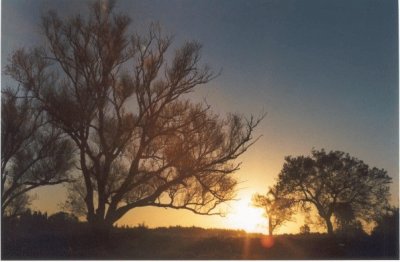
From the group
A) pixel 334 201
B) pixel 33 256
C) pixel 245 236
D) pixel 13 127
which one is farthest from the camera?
pixel 334 201

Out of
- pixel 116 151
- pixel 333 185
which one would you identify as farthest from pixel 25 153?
pixel 333 185

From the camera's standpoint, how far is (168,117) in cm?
1314

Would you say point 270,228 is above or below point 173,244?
above

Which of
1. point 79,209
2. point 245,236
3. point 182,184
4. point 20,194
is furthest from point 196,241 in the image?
point 20,194

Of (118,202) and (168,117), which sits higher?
(168,117)

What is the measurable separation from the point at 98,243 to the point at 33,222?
143 cm

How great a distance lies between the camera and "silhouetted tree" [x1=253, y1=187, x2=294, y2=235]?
12797mm

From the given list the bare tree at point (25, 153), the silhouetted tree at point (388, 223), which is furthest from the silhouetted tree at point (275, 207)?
the bare tree at point (25, 153)

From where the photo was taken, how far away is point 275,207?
13758mm

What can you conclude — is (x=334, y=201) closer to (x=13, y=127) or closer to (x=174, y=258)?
(x=174, y=258)

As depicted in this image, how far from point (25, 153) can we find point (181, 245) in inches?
166

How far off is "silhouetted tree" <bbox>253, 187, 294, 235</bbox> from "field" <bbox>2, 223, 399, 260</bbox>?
2.72 feet

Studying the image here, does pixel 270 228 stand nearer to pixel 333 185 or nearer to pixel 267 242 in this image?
pixel 267 242

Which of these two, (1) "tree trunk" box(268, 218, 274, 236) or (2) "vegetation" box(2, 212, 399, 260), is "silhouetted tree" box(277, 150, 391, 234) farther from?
(2) "vegetation" box(2, 212, 399, 260)
